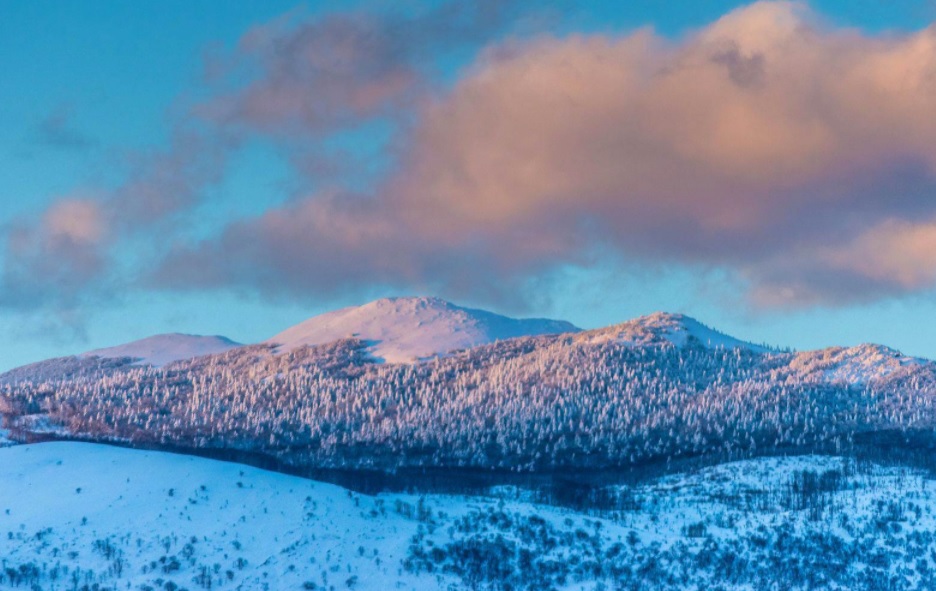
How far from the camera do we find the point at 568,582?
194 meters

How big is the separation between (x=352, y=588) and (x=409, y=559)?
11.7m

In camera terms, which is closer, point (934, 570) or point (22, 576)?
point (22, 576)

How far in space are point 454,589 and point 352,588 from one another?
1454 centimetres

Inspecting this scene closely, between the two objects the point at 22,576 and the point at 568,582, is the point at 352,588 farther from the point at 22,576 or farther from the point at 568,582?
the point at 22,576

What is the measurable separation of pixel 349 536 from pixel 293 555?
10.5 m

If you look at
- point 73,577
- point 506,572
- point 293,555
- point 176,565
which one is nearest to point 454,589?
point 506,572

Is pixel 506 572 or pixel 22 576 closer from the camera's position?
pixel 22 576

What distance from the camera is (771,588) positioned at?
191375 mm

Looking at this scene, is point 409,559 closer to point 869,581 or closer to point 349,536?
point 349,536

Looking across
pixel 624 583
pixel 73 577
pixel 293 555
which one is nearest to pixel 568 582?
pixel 624 583

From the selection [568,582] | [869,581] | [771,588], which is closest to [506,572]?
[568,582]

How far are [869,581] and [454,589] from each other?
61.5 metres

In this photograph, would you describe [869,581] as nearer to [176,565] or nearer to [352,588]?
[352,588]

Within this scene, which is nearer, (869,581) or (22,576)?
(22,576)
